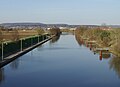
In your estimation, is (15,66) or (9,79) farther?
(15,66)

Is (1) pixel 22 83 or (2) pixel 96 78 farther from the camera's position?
(2) pixel 96 78

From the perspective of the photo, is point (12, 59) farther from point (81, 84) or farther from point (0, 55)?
point (81, 84)

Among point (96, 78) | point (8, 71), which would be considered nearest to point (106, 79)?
point (96, 78)

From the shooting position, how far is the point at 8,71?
1524 cm

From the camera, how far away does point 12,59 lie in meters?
18.6

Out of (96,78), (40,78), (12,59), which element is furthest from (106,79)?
(12,59)

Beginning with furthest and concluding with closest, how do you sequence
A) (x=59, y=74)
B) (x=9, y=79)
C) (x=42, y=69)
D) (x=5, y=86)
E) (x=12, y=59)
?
1. (x=12, y=59)
2. (x=42, y=69)
3. (x=59, y=74)
4. (x=9, y=79)
5. (x=5, y=86)

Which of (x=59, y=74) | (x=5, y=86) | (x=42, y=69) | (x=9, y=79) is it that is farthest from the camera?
(x=42, y=69)

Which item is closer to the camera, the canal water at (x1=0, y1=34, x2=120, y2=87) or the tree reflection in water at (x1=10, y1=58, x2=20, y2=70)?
the canal water at (x1=0, y1=34, x2=120, y2=87)

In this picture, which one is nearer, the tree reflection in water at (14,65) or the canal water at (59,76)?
the canal water at (59,76)

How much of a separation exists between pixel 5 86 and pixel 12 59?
23.0 feet

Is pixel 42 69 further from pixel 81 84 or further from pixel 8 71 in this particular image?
pixel 81 84

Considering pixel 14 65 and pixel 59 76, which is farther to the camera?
pixel 14 65

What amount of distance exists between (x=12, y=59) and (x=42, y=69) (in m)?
3.02
